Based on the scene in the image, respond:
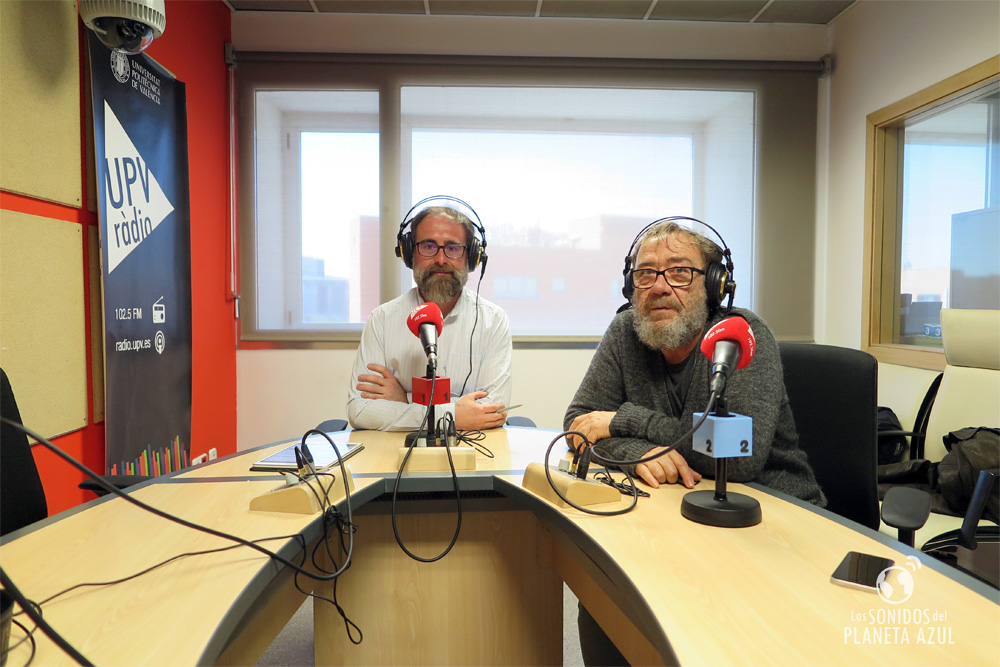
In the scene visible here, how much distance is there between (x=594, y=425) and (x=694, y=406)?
237 millimetres

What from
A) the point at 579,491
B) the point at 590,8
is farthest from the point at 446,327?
the point at 590,8

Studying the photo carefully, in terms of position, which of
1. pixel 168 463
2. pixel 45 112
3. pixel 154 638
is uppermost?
pixel 45 112

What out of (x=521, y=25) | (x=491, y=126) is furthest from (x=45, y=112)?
(x=521, y=25)

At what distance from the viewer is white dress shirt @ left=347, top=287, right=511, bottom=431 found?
6.35 feet

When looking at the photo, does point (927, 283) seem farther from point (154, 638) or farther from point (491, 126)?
point (154, 638)

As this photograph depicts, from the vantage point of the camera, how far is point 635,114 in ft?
11.0

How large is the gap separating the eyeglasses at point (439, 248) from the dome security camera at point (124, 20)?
3.56ft

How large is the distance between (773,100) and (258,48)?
118 inches

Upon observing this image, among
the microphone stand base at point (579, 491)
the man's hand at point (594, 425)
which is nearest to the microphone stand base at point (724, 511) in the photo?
the microphone stand base at point (579, 491)

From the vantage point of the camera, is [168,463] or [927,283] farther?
[927,283]

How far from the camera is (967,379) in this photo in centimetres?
207

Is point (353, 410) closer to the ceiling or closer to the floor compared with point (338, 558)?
closer to the ceiling

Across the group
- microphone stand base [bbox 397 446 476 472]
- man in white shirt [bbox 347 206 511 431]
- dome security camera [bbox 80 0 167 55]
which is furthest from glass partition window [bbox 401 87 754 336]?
microphone stand base [bbox 397 446 476 472]

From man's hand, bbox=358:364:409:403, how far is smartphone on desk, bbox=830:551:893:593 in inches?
50.0
